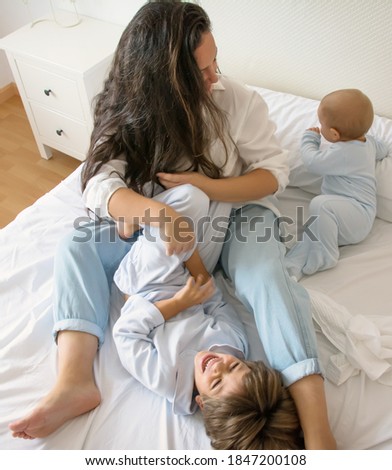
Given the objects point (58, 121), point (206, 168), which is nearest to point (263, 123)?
point (206, 168)

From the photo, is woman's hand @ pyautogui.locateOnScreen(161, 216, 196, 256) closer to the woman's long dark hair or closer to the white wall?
the woman's long dark hair

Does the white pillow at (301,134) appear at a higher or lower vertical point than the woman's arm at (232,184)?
lower

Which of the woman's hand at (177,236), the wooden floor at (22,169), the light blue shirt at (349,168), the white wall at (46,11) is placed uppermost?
the white wall at (46,11)

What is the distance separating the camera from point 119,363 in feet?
2.91

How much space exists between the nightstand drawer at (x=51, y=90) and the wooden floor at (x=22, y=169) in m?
0.35

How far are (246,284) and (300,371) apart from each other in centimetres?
21

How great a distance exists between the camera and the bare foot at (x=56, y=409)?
2.50ft

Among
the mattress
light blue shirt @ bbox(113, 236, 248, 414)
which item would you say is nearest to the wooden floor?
the mattress

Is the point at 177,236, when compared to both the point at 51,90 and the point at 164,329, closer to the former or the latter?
the point at 164,329

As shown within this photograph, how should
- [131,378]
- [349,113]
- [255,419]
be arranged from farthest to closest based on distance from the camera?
[349,113], [131,378], [255,419]

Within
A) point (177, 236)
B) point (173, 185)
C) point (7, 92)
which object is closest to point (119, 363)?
point (177, 236)

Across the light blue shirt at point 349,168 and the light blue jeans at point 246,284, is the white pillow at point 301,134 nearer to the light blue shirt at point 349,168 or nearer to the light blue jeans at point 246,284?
the light blue shirt at point 349,168

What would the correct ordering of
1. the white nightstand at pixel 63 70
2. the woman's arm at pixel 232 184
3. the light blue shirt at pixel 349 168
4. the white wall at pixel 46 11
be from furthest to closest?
1. the white wall at pixel 46 11
2. the white nightstand at pixel 63 70
3. the light blue shirt at pixel 349 168
4. the woman's arm at pixel 232 184

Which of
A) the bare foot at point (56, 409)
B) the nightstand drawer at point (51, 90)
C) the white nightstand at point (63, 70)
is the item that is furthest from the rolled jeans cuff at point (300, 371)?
the nightstand drawer at point (51, 90)
